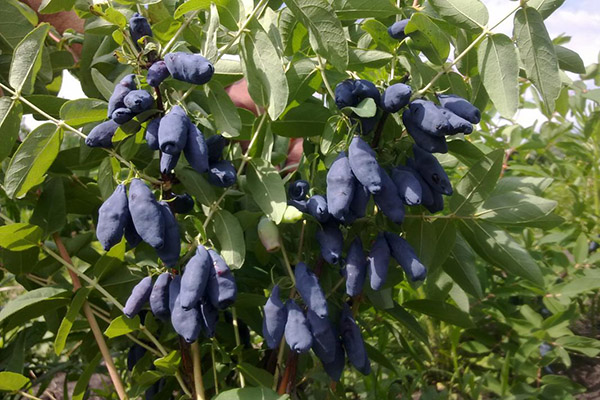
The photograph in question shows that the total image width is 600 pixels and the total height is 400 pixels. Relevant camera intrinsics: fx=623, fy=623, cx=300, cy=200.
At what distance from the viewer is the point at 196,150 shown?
2.44ft

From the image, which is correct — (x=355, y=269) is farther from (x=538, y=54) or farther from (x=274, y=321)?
(x=538, y=54)

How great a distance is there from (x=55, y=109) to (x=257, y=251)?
385 mm

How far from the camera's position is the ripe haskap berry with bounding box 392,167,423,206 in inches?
29.7

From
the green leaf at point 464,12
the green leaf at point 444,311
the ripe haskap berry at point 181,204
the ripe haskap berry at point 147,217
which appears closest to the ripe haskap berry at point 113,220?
the ripe haskap berry at point 147,217

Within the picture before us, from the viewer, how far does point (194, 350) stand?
3.01 feet

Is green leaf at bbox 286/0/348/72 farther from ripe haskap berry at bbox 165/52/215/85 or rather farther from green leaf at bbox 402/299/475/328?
green leaf at bbox 402/299/475/328

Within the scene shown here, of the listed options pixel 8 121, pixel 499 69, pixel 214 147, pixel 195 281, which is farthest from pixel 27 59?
pixel 499 69

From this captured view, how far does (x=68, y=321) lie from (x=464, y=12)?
72cm

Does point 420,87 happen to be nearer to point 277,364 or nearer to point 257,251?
point 257,251

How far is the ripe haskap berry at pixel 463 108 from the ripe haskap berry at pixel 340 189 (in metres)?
0.15

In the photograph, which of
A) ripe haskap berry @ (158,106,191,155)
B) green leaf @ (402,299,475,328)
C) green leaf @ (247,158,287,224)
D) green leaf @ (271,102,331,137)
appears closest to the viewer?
ripe haskap berry @ (158,106,191,155)

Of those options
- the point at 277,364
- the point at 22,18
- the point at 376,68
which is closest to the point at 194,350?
the point at 277,364

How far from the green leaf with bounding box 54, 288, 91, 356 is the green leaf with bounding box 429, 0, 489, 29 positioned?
0.67m

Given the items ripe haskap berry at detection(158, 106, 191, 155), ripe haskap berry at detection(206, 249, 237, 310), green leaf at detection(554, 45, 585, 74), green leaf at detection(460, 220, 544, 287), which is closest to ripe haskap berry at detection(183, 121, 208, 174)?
ripe haskap berry at detection(158, 106, 191, 155)
